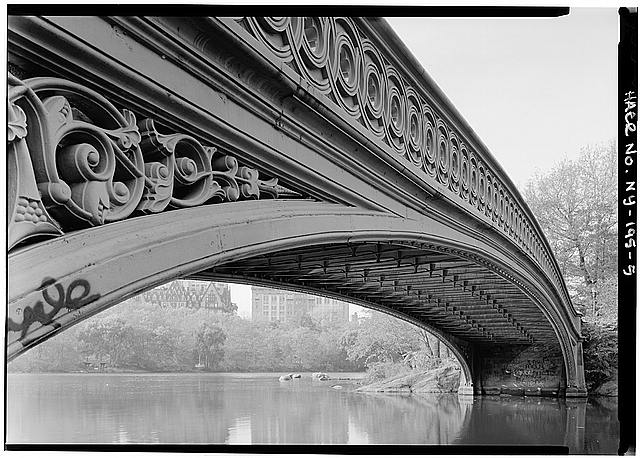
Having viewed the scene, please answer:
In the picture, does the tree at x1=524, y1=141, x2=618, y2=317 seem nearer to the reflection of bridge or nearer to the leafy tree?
the leafy tree

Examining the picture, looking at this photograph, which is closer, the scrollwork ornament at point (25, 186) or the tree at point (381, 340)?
the scrollwork ornament at point (25, 186)

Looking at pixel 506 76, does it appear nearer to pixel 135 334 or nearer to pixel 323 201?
pixel 323 201

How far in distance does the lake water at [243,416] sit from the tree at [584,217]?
633 millimetres

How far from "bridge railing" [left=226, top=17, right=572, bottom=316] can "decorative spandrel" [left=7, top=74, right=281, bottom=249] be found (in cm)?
47

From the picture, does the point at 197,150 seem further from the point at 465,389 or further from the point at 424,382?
the point at 465,389

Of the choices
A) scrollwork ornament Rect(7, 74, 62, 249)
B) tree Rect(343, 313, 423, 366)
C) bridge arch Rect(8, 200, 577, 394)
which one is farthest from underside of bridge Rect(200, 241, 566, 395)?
scrollwork ornament Rect(7, 74, 62, 249)

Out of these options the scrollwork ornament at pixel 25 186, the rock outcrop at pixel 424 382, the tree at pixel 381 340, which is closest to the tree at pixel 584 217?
the tree at pixel 381 340

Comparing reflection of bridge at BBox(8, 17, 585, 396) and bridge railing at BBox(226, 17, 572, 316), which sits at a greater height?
bridge railing at BBox(226, 17, 572, 316)

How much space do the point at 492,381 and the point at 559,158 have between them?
23.0ft

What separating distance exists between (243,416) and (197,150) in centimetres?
378

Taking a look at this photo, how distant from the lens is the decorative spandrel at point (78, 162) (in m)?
1.54

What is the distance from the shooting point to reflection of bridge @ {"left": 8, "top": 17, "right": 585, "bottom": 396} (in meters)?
1.57

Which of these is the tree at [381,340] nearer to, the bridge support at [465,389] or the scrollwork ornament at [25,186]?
the bridge support at [465,389]

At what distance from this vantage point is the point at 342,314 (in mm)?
5059
